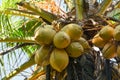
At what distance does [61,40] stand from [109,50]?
333 millimetres

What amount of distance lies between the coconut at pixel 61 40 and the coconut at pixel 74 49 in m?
0.04

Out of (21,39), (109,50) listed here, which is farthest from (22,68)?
(109,50)

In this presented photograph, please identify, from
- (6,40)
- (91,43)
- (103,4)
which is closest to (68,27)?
(91,43)

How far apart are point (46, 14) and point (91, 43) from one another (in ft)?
1.25

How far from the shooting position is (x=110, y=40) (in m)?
2.38

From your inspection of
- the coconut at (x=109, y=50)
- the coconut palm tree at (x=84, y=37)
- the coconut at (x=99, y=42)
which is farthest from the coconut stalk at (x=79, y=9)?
the coconut at (x=109, y=50)

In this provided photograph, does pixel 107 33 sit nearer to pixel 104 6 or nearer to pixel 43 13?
pixel 104 6

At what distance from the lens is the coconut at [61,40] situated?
2248 millimetres

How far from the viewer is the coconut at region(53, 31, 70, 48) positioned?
225cm

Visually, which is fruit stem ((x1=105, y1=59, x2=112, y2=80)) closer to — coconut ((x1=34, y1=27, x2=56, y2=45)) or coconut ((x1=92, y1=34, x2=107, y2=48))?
coconut ((x1=92, y1=34, x2=107, y2=48))

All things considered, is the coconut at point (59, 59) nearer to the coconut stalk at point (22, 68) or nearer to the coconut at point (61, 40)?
the coconut at point (61, 40)

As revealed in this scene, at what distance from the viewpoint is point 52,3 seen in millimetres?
3037

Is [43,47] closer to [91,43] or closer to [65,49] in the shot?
[65,49]

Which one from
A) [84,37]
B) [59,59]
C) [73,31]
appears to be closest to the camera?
[59,59]
